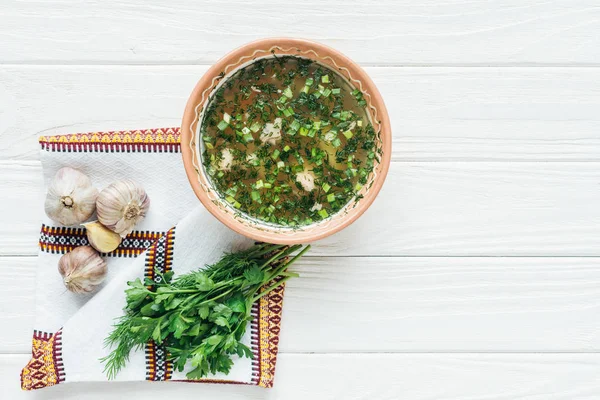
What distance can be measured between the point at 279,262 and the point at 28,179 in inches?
22.2

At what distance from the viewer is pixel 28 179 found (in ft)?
4.39

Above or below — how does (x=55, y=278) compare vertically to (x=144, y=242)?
below

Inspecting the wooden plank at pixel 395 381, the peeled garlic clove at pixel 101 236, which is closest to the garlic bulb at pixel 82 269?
the peeled garlic clove at pixel 101 236

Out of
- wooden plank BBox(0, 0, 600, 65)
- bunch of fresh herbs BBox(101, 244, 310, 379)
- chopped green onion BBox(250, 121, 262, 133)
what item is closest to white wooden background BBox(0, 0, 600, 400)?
wooden plank BBox(0, 0, 600, 65)

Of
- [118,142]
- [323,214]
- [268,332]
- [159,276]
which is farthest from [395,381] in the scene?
[118,142]

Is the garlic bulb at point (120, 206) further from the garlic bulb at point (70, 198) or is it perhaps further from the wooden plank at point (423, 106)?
the wooden plank at point (423, 106)

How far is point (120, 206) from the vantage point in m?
1.23

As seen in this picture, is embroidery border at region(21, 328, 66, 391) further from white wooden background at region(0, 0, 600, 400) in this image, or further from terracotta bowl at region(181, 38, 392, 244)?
terracotta bowl at region(181, 38, 392, 244)

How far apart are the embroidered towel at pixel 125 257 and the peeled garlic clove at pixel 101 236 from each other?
3cm

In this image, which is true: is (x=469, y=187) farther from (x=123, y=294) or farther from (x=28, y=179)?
(x=28, y=179)

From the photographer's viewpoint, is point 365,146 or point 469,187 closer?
point 365,146

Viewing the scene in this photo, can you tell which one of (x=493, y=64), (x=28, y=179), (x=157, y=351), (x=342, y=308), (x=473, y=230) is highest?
(x=493, y=64)

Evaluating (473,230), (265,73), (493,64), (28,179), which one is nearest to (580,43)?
(493,64)

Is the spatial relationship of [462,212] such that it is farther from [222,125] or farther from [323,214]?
[222,125]
